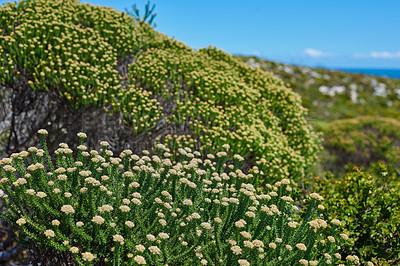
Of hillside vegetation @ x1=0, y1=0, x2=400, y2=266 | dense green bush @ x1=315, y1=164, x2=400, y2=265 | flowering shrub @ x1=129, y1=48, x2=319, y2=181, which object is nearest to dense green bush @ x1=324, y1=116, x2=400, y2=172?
hillside vegetation @ x1=0, y1=0, x2=400, y2=266

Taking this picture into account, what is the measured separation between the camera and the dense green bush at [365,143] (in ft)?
38.7

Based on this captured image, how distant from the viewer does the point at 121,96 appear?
18.5 ft

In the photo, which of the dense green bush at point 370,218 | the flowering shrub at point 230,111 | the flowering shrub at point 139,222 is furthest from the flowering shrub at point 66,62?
the dense green bush at point 370,218

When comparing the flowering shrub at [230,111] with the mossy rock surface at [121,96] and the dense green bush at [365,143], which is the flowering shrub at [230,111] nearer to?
the mossy rock surface at [121,96]

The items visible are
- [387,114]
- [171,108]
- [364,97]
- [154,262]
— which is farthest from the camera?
[364,97]

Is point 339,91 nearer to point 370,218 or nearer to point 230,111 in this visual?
point 230,111

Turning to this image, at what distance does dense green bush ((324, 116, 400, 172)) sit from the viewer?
11.8 m

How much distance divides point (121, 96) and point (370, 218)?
4.21 meters

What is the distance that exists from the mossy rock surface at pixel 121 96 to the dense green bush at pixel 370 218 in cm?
131

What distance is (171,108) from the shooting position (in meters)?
5.99

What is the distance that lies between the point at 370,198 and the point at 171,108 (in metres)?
3.49

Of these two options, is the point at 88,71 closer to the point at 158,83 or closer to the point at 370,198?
the point at 158,83

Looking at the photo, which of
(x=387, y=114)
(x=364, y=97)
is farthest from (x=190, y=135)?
(x=364, y=97)

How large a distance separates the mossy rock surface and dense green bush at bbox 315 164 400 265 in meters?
1.31
